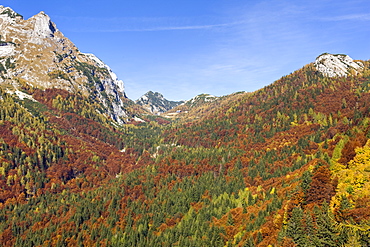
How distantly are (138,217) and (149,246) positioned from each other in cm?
3986

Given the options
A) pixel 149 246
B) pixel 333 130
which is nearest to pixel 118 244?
pixel 149 246

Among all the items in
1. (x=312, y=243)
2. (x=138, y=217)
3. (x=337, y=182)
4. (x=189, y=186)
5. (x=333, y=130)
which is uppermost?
(x=333, y=130)

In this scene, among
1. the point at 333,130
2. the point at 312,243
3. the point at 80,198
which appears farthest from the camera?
the point at 80,198

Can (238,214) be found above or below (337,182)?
below

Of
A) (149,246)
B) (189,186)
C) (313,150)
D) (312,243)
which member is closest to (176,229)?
(149,246)

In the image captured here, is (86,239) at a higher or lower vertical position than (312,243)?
lower

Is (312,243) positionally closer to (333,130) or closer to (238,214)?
(238,214)

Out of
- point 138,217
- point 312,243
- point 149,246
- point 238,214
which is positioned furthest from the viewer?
point 138,217

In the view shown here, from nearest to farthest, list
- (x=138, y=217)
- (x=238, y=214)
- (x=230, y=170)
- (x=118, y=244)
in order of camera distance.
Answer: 1. (x=238, y=214)
2. (x=118, y=244)
3. (x=138, y=217)
4. (x=230, y=170)

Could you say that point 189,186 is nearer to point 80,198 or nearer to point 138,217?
point 138,217

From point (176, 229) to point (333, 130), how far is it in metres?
121

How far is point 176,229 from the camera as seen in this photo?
123375 millimetres

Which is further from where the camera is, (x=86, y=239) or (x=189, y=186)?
(x=189, y=186)

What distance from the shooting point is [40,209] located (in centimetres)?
18812
